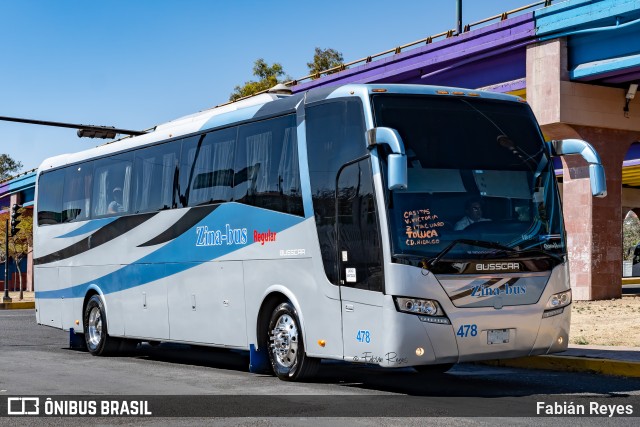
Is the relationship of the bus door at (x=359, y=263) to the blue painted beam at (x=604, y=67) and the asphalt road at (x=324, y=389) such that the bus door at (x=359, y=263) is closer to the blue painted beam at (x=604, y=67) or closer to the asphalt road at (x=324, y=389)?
the asphalt road at (x=324, y=389)

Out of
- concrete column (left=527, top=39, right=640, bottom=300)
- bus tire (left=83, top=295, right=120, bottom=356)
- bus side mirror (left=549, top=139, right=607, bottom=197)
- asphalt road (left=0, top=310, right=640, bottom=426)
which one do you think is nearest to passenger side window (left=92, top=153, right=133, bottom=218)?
bus tire (left=83, top=295, right=120, bottom=356)

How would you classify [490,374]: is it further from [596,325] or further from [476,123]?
[596,325]

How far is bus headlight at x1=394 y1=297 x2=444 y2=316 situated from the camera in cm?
1056

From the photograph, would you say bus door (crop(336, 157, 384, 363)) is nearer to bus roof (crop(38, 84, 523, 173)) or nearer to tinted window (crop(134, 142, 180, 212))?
bus roof (crop(38, 84, 523, 173))

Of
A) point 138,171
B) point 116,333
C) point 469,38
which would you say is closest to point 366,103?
point 138,171

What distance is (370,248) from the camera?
10945mm

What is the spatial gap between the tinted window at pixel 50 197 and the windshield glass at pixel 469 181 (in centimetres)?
1019

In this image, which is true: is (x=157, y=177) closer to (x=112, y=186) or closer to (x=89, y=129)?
(x=112, y=186)

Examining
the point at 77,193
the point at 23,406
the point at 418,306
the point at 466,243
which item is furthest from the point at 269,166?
the point at 77,193

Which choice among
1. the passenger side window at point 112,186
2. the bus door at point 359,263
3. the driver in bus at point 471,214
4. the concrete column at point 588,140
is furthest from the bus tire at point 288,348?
the concrete column at point 588,140

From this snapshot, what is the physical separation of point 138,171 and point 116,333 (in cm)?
284

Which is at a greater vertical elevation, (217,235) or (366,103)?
(366,103)

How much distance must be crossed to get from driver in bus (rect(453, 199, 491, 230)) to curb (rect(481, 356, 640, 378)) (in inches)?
127

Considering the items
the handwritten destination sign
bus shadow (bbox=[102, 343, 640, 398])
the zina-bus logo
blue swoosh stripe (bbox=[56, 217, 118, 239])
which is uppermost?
blue swoosh stripe (bbox=[56, 217, 118, 239])
